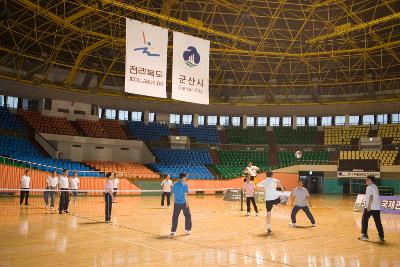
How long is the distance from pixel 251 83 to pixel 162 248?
136ft

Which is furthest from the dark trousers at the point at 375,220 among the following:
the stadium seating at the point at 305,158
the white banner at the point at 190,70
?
the stadium seating at the point at 305,158

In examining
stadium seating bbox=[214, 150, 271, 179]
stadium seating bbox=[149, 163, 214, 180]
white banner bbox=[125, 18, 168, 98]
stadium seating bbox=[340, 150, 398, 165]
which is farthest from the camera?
stadium seating bbox=[214, 150, 271, 179]

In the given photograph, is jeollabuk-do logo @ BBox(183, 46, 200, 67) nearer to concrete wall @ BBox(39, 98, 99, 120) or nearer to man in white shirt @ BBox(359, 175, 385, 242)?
man in white shirt @ BBox(359, 175, 385, 242)

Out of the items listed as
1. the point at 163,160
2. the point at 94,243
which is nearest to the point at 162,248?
the point at 94,243

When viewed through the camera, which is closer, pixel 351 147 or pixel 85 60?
pixel 85 60

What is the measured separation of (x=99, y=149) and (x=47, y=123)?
6.05 metres

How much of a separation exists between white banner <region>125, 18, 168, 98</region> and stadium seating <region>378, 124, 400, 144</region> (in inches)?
1411

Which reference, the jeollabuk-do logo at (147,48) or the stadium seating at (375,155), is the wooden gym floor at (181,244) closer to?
the jeollabuk-do logo at (147,48)

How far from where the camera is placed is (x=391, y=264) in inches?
327

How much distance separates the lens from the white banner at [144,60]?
56.4ft

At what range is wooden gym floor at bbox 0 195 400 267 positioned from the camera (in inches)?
324

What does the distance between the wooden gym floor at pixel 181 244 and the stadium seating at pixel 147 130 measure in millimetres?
31943

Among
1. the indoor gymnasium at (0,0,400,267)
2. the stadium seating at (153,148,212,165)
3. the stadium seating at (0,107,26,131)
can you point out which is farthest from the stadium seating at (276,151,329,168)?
the stadium seating at (0,107,26,131)

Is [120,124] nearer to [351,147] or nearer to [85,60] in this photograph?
[85,60]
